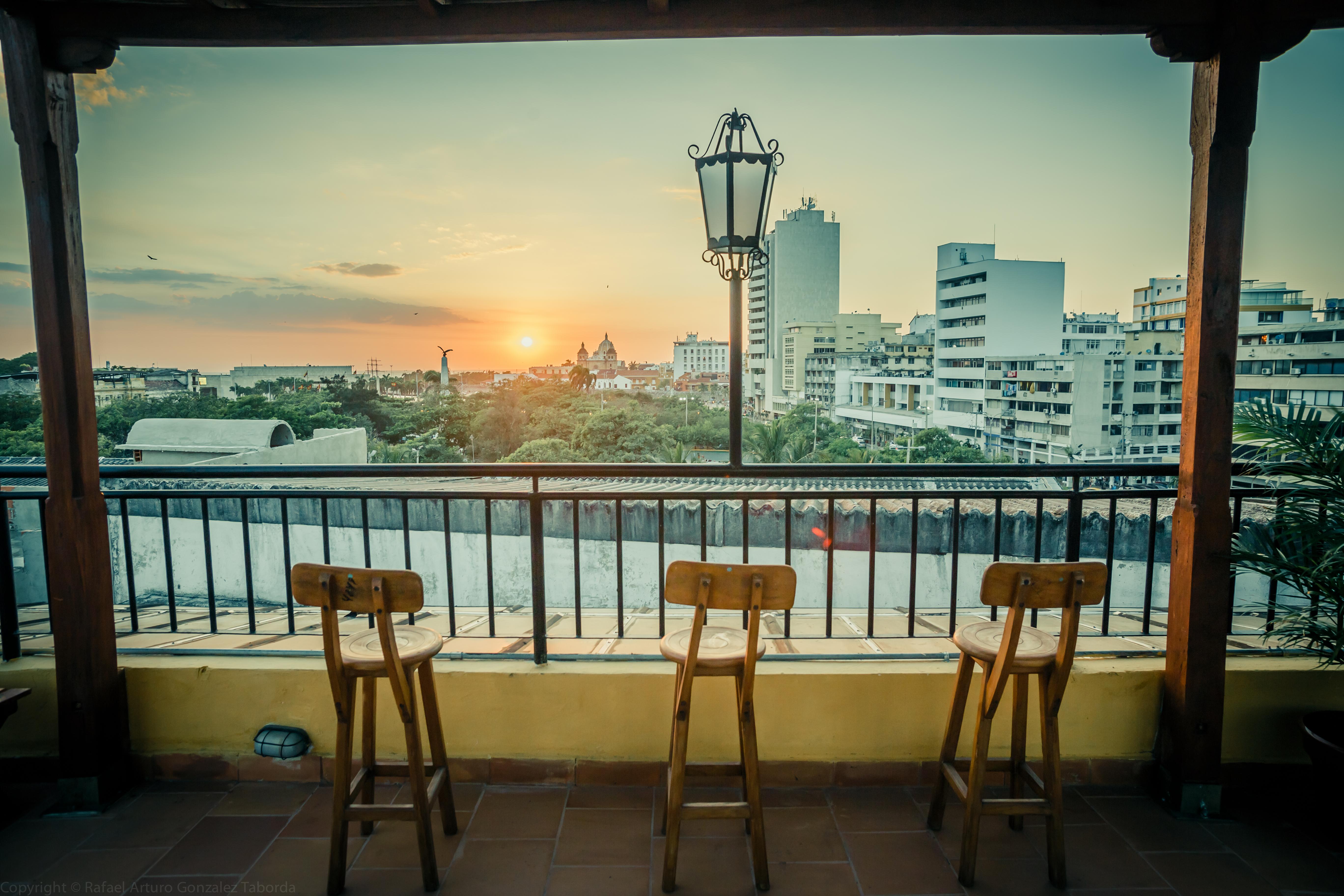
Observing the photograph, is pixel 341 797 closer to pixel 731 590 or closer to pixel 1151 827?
pixel 731 590

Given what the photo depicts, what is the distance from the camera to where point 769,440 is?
19.2 feet

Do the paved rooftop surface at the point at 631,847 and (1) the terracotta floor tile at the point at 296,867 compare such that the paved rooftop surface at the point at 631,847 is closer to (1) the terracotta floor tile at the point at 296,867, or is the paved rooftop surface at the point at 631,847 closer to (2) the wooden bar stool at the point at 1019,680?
(1) the terracotta floor tile at the point at 296,867

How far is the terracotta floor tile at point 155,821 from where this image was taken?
2.09 m

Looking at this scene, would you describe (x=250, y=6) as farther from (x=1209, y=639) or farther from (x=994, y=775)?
(x=1209, y=639)

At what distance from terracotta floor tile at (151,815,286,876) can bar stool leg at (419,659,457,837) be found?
1.99 ft

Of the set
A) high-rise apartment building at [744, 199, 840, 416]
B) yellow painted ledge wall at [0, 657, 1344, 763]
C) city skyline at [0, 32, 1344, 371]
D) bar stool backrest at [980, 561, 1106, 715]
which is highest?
city skyline at [0, 32, 1344, 371]

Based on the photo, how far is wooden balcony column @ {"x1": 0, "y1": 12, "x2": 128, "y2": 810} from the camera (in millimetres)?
2080

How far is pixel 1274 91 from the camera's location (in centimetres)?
210

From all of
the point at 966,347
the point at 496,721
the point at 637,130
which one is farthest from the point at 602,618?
the point at 966,347

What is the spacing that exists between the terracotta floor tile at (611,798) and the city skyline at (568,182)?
203 cm

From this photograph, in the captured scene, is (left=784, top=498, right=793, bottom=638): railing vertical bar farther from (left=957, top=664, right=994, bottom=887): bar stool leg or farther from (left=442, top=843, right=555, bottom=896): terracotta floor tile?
(left=442, top=843, right=555, bottom=896): terracotta floor tile

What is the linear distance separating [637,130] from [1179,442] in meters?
5.08

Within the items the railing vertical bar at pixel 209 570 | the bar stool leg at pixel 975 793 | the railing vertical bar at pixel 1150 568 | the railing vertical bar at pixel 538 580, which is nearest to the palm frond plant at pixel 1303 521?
the railing vertical bar at pixel 1150 568

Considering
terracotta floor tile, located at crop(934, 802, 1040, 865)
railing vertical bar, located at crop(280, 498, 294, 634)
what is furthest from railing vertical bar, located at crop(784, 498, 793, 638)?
railing vertical bar, located at crop(280, 498, 294, 634)
